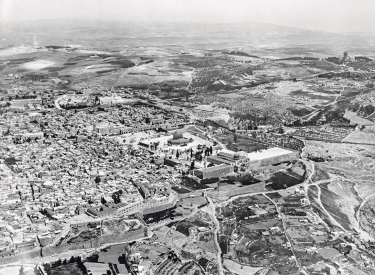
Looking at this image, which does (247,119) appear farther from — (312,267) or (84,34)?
(84,34)

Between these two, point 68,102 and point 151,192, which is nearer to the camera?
point 151,192

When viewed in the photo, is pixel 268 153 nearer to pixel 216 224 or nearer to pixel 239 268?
pixel 216 224

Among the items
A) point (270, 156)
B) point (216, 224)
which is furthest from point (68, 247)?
point (270, 156)

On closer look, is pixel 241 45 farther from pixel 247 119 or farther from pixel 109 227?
pixel 109 227

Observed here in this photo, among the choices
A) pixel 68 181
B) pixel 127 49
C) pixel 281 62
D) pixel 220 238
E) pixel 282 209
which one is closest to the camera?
pixel 220 238

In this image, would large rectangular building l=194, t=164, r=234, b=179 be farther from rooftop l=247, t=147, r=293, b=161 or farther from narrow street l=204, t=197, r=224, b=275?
narrow street l=204, t=197, r=224, b=275

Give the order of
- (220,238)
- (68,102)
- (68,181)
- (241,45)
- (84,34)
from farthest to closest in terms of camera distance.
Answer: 1. (84,34)
2. (241,45)
3. (68,102)
4. (68,181)
5. (220,238)

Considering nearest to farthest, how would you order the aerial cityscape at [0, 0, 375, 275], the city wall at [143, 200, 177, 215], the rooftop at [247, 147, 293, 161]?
the aerial cityscape at [0, 0, 375, 275] → the city wall at [143, 200, 177, 215] → the rooftop at [247, 147, 293, 161]

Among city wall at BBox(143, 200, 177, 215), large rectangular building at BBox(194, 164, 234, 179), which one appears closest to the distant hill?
large rectangular building at BBox(194, 164, 234, 179)

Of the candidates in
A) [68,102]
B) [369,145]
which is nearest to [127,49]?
[68,102]
